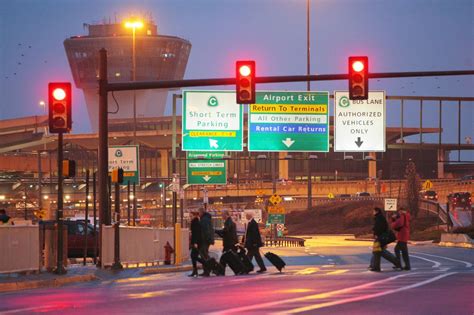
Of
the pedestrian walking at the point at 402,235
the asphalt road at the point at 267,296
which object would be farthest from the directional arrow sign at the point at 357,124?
the asphalt road at the point at 267,296

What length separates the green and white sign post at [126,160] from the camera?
1471 inches

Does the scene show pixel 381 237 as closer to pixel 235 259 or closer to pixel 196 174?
pixel 235 259

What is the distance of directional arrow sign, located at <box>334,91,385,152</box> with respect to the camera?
47.5m

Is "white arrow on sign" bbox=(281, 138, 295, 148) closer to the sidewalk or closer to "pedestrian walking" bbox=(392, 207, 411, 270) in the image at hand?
the sidewalk

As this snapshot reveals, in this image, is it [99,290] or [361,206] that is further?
[361,206]

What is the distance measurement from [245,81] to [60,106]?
502 cm

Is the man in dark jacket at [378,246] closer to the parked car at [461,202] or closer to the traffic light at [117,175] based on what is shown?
the traffic light at [117,175]

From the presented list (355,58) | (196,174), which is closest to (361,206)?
(196,174)

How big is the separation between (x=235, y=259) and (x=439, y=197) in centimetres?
8567

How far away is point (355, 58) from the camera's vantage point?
96.3 ft

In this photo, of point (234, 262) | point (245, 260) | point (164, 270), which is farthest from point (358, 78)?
point (164, 270)

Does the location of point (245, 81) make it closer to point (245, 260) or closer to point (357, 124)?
point (245, 260)

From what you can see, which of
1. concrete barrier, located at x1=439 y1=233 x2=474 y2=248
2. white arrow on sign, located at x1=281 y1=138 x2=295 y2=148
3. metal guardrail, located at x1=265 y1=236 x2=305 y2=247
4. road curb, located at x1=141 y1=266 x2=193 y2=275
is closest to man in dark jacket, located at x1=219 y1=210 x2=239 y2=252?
road curb, located at x1=141 y1=266 x2=193 y2=275

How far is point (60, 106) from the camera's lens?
1091 inches
